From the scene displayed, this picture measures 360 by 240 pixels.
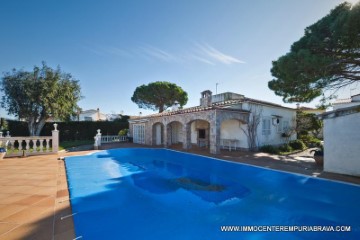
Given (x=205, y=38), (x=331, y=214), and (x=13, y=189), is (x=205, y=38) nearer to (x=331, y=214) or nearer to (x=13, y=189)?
(x=331, y=214)

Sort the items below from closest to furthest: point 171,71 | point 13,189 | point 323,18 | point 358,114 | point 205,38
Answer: point 13,189
point 358,114
point 323,18
point 205,38
point 171,71

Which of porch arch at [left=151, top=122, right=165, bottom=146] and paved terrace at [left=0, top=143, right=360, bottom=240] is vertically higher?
porch arch at [left=151, top=122, right=165, bottom=146]

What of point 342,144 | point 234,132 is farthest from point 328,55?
point 234,132

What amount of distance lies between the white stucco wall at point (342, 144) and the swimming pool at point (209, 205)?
1.98 metres

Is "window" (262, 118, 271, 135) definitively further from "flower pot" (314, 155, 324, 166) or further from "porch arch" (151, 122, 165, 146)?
"porch arch" (151, 122, 165, 146)

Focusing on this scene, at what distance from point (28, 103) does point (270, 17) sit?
1061 inches

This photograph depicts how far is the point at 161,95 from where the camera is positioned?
128ft

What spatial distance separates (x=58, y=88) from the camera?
23797mm

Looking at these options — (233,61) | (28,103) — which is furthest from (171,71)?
(28,103)

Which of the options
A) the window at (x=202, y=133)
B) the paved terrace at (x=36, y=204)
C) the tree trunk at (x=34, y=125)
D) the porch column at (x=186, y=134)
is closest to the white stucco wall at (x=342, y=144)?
the paved terrace at (x=36, y=204)

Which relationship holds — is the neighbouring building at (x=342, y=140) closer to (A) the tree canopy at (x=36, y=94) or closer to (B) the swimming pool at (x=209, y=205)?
(B) the swimming pool at (x=209, y=205)

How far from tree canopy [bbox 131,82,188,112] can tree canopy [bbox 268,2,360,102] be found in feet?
94.1

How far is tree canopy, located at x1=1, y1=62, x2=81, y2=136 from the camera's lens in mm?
21969

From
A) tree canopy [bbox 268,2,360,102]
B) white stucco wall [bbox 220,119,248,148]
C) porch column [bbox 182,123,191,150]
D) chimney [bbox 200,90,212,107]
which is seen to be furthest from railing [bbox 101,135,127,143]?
tree canopy [bbox 268,2,360,102]
